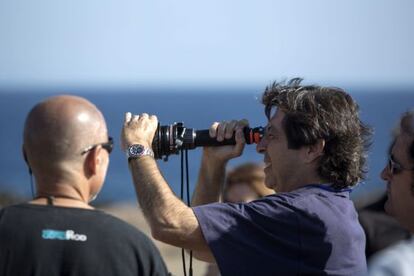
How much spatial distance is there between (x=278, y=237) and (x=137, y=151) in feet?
2.41

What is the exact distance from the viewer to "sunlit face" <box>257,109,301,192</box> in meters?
4.02

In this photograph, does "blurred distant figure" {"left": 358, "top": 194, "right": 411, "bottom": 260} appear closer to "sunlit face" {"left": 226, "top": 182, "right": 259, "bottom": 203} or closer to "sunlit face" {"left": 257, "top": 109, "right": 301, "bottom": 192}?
"sunlit face" {"left": 226, "top": 182, "right": 259, "bottom": 203}

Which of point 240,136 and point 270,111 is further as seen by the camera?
point 240,136

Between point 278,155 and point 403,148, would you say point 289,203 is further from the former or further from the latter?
point 403,148

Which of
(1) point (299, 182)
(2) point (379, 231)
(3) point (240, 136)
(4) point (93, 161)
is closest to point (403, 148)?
(1) point (299, 182)

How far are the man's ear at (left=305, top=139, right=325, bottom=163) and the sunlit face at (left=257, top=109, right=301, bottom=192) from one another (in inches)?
1.7

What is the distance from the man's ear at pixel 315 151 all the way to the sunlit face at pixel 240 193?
1.48m

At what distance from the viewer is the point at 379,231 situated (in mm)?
5320

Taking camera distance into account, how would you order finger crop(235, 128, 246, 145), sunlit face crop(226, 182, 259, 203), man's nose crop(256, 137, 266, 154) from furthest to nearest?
sunlit face crop(226, 182, 259, 203), finger crop(235, 128, 246, 145), man's nose crop(256, 137, 266, 154)

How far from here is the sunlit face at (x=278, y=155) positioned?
13.2ft

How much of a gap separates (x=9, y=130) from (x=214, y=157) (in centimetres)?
8666

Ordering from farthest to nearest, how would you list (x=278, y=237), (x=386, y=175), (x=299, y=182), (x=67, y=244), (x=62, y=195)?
(x=299, y=182) → (x=386, y=175) → (x=278, y=237) → (x=62, y=195) → (x=67, y=244)

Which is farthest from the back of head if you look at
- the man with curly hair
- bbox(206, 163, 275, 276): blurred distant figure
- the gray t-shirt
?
bbox(206, 163, 275, 276): blurred distant figure

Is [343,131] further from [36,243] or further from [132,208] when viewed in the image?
[132,208]
